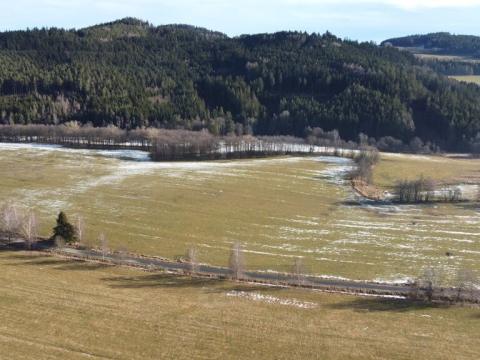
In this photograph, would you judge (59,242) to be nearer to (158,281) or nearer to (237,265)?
(158,281)

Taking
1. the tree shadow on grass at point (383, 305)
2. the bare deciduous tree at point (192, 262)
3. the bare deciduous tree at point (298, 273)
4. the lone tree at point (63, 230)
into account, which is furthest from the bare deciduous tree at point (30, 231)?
the tree shadow on grass at point (383, 305)

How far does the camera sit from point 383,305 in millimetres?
68375

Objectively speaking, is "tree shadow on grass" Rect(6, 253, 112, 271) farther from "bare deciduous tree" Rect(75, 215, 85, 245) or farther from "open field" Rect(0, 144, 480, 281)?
"open field" Rect(0, 144, 480, 281)

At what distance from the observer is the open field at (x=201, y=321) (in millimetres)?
52469

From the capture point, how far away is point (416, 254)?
301 feet

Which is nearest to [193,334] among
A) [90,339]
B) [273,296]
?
[90,339]

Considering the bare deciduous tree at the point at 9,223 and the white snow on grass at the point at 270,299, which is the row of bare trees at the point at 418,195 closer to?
the white snow on grass at the point at 270,299

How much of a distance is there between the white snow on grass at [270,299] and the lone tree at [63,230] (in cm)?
3195

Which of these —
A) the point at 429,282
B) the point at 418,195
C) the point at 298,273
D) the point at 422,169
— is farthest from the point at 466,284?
the point at 422,169

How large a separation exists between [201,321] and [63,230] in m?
37.5

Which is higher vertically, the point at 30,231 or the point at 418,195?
the point at 418,195

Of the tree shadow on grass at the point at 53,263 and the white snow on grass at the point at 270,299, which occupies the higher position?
the tree shadow on grass at the point at 53,263

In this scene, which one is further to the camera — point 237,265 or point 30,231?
point 30,231

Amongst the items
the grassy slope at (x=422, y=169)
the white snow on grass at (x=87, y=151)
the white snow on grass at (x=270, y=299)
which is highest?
the white snow on grass at (x=87, y=151)
